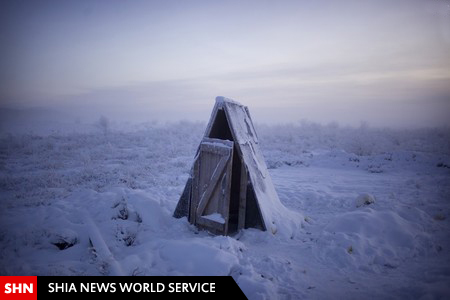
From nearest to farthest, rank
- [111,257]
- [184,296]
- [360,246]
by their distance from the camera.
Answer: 1. [184,296]
2. [111,257]
3. [360,246]

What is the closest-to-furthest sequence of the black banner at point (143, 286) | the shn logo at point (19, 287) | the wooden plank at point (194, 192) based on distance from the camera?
the shn logo at point (19, 287), the black banner at point (143, 286), the wooden plank at point (194, 192)

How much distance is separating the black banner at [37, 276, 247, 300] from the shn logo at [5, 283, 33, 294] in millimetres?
122

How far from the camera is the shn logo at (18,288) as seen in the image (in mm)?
3749

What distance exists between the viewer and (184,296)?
3.91 meters

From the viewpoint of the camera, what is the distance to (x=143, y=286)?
402 centimetres

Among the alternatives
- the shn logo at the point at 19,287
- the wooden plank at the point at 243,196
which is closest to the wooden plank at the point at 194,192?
the wooden plank at the point at 243,196

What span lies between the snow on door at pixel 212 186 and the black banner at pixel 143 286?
1983 millimetres

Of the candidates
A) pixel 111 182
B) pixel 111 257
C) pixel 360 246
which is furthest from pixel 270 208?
pixel 111 182

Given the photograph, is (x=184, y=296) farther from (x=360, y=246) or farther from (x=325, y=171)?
(x=325, y=171)

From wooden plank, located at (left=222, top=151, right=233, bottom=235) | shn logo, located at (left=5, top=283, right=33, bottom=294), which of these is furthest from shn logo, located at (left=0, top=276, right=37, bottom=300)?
wooden plank, located at (left=222, top=151, right=233, bottom=235)

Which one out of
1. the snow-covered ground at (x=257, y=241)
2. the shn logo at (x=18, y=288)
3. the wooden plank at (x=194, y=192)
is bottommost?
the snow-covered ground at (x=257, y=241)

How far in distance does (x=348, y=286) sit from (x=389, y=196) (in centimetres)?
635

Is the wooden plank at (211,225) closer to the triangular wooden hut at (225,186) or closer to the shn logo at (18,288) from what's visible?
the triangular wooden hut at (225,186)

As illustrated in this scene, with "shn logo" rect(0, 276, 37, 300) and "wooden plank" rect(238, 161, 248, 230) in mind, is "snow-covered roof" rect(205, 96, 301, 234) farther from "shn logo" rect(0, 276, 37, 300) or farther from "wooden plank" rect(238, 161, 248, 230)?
"shn logo" rect(0, 276, 37, 300)
